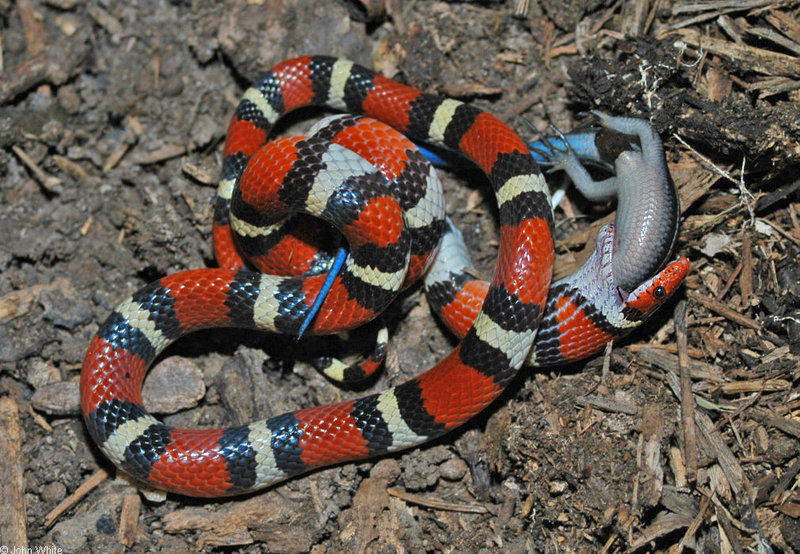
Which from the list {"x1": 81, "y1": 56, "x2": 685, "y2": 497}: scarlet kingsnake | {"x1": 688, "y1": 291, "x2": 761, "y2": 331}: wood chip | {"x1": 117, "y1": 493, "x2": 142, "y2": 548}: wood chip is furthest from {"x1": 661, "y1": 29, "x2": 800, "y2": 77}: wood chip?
{"x1": 117, "y1": 493, "x2": 142, "y2": 548}: wood chip

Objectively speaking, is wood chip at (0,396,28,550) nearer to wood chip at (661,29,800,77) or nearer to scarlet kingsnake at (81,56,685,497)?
scarlet kingsnake at (81,56,685,497)

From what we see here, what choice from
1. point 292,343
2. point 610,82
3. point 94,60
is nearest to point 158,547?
point 292,343

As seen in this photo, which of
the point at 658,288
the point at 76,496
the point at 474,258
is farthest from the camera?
the point at 474,258

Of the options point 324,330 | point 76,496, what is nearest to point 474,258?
point 324,330

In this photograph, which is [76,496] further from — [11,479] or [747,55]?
[747,55]

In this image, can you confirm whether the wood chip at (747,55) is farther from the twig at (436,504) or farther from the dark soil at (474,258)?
the twig at (436,504)

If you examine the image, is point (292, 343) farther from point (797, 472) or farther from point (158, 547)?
point (797, 472)
